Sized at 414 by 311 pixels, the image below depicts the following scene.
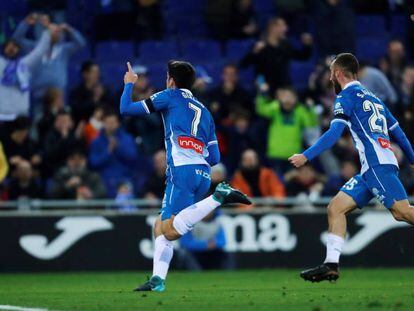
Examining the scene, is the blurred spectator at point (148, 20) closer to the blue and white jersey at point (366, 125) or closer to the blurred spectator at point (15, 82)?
the blurred spectator at point (15, 82)

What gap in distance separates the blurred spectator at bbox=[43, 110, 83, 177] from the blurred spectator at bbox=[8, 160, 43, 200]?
49 cm

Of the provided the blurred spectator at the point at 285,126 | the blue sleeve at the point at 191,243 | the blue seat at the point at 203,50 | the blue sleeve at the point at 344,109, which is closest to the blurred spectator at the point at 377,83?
the blurred spectator at the point at 285,126

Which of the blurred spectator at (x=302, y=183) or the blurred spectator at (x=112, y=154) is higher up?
the blurred spectator at (x=112, y=154)

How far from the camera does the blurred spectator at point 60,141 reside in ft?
57.2

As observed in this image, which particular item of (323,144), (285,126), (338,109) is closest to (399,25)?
(285,126)

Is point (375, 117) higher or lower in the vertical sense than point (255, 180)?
higher

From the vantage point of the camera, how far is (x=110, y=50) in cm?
2002

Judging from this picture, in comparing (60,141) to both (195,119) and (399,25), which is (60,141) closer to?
(195,119)

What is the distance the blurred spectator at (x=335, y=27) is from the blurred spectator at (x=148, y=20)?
2653 millimetres

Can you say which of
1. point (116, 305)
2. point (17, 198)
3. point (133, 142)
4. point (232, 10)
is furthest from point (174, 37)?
point (116, 305)

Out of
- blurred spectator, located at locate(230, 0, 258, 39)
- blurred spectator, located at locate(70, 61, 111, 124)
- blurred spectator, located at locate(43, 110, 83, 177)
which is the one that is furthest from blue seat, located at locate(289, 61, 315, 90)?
blurred spectator, located at locate(43, 110, 83, 177)

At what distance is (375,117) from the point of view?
36.7 ft

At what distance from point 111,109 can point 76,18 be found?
332cm

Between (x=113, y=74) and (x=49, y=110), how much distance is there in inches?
85.9
